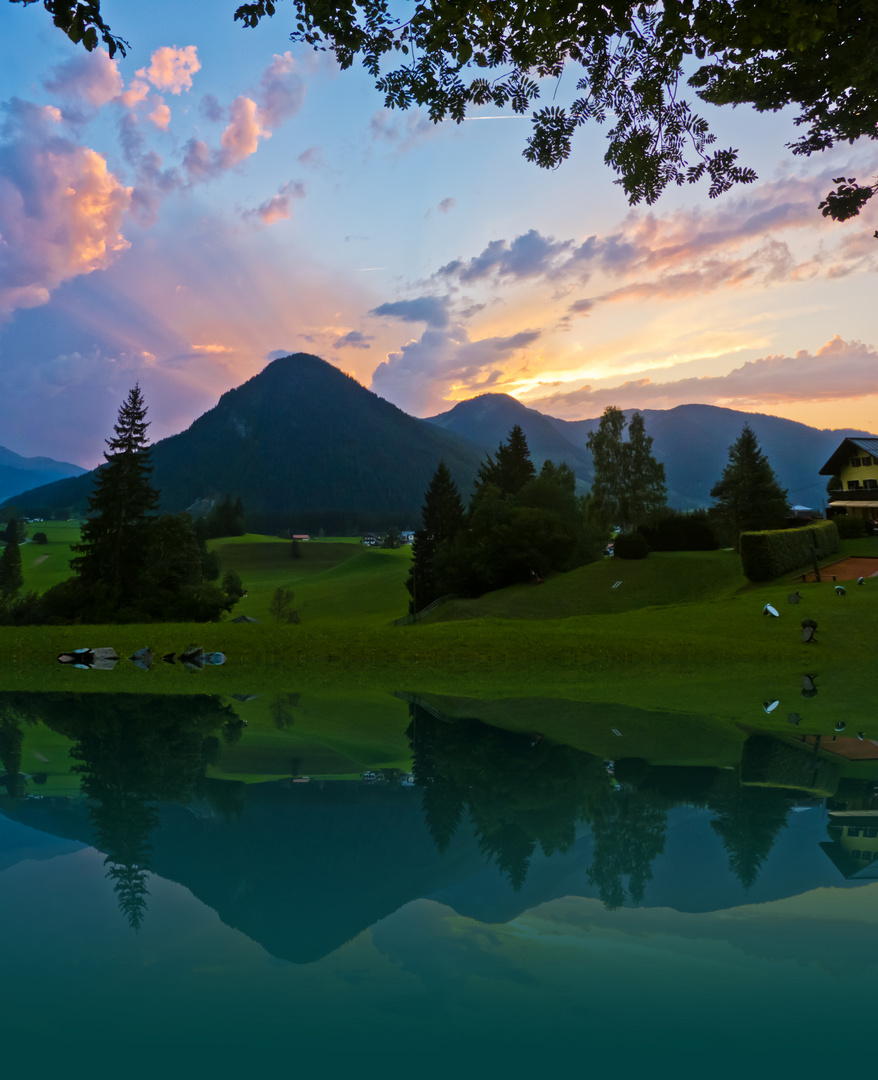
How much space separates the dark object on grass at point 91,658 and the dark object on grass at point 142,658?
20.4 inches

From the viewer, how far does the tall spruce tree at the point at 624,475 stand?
76.1 meters

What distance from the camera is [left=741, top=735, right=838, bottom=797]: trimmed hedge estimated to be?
26.2 feet

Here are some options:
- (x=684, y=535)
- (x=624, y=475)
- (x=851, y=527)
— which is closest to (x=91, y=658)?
(x=684, y=535)

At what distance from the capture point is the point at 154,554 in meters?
44.8

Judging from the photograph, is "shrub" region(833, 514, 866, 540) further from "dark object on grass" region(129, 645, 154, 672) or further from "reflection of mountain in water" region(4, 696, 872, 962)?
"reflection of mountain in water" region(4, 696, 872, 962)

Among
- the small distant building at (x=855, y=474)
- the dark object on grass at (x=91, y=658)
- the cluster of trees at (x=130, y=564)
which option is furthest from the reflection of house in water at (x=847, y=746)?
the small distant building at (x=855, y=474)

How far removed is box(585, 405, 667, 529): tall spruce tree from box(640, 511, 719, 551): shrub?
2303 centimetres

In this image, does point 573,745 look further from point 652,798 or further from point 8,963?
point 8,963

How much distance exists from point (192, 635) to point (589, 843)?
68.2 feet

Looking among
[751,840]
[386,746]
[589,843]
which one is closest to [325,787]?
[386,746]

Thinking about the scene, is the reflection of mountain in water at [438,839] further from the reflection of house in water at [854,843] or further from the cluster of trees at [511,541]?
the cluster of trees at [511,541]

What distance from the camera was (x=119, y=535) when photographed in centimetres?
4469

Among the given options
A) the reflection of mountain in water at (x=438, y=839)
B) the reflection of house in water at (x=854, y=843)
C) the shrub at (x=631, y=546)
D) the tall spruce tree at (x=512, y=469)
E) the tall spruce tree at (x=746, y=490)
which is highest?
→ the tall spruce tree at (x=512, y=469)

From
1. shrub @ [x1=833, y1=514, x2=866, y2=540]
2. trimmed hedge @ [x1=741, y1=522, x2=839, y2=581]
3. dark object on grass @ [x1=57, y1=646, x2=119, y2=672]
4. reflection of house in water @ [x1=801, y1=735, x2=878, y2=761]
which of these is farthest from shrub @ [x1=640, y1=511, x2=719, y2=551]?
reflection of house in water @ [x1=801, y1=735, x2=878, y2=761]
